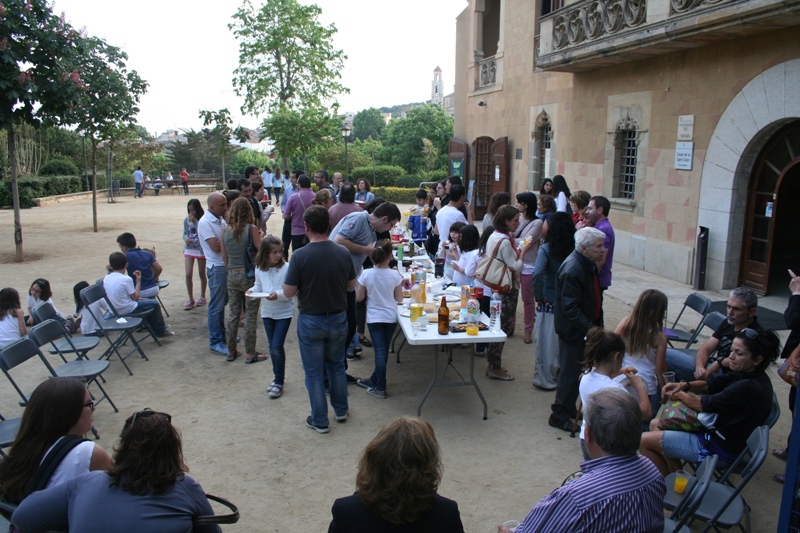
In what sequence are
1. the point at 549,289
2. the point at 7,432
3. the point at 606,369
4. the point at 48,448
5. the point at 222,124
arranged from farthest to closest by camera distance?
the point at 222,124 < the point at 549,289 < the point at 7,432 < the point at 606,369 < the point at 48,448

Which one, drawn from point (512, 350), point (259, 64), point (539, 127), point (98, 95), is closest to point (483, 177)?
point (539, 127)

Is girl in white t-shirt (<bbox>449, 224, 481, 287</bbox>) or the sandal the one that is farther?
the sandal

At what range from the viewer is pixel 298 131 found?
71.8ft

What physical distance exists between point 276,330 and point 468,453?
221 cm

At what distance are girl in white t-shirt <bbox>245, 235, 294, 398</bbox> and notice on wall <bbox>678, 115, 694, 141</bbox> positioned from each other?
293 inches

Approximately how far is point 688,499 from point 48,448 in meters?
3.20

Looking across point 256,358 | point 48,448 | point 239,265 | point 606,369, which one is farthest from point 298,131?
point 48,448

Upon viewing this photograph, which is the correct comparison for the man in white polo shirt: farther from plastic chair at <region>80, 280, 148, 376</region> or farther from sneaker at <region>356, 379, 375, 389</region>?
sneaker at <region>356, 379, 375, 389</region>

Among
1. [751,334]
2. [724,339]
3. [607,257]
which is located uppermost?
[607,257]

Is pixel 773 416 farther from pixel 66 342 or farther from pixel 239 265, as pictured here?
pixel 66 342

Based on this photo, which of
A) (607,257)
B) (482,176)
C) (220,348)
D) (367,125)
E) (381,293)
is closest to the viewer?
(381,293)

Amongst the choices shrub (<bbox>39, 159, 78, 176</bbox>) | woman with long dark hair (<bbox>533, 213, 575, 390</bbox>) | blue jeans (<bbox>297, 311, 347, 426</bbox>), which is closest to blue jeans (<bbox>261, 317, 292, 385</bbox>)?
blue jeans (<bbox>297, 311, 347, 426</bbox>)

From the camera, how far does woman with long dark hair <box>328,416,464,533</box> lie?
2.14m

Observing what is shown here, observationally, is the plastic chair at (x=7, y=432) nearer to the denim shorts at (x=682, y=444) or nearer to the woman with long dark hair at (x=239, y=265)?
the woman with long dark hair at (x=239, y=265)
